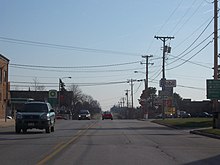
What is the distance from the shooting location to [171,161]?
49.9 feet

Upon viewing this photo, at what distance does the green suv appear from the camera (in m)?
30.5

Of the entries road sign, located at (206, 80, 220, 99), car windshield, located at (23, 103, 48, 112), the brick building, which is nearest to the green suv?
car windshield, located at (23, 103, 48, 112)

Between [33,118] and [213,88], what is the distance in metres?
16.0

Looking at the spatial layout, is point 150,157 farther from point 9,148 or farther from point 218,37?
point 218,37

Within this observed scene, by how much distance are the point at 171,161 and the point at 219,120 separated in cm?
2392

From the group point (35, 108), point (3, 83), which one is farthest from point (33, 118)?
point (3, 83)

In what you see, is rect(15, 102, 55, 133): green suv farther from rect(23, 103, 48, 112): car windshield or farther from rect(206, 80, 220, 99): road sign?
rect(206, 80, 220, 99): road sign

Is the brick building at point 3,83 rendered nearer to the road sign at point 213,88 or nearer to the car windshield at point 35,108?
the road sign at point 213,88

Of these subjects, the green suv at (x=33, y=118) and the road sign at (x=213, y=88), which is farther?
the road sign at (x=213, y=88)

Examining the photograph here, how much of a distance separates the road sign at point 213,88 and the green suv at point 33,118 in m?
14.2

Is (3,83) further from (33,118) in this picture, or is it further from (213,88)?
(33,118)

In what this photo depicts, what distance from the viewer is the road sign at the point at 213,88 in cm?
3959

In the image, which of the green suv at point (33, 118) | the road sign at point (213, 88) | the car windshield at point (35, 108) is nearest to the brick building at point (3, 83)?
the road sign at point (213, 88)

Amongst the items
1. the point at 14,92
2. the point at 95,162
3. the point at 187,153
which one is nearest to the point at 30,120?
the point at 187,153
